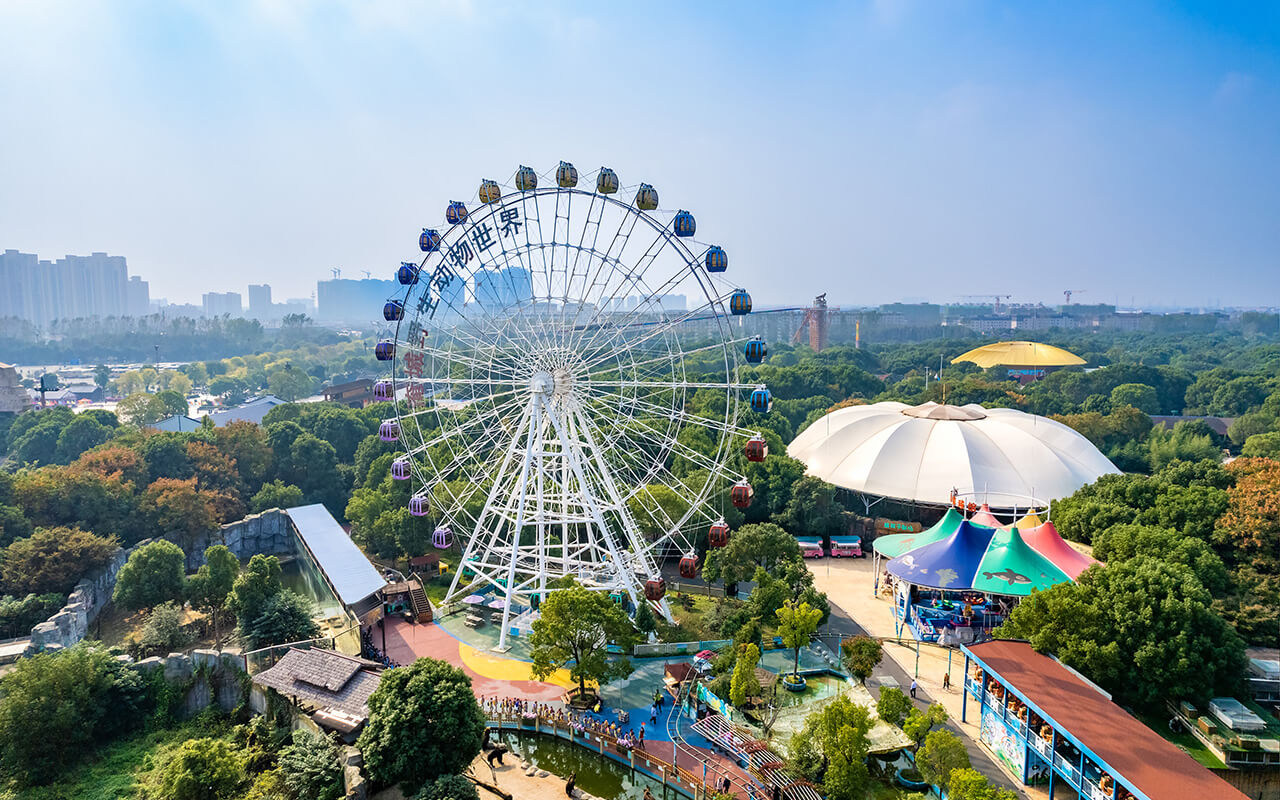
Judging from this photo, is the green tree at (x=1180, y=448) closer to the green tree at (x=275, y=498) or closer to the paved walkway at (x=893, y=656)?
the paved walkway at (x=893, y=656)

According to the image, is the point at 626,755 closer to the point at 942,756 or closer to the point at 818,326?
the point at 942,756

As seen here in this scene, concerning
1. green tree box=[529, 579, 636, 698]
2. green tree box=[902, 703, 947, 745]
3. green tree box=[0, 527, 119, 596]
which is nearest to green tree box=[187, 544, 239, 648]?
green tree box=[0, 527, 119, 596]

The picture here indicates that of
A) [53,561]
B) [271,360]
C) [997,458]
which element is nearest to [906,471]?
[997,458]

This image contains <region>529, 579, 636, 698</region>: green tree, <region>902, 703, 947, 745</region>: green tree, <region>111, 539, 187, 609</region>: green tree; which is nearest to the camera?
<region>902, 703, 947, 745</region>: green tree

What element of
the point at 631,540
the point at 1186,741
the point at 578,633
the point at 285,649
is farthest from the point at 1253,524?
the point at 285,649

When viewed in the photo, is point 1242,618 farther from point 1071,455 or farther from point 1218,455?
point 1218,455

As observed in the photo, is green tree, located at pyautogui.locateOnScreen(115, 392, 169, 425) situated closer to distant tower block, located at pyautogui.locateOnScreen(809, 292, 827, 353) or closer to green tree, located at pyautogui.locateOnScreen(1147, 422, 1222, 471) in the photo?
green tree, located at pyautogui.locateOnScreen(1147, 422, 1222, 471)

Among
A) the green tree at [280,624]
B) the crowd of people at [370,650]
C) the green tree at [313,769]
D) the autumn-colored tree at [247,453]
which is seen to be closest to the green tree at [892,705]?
the green tree at [313,769]
